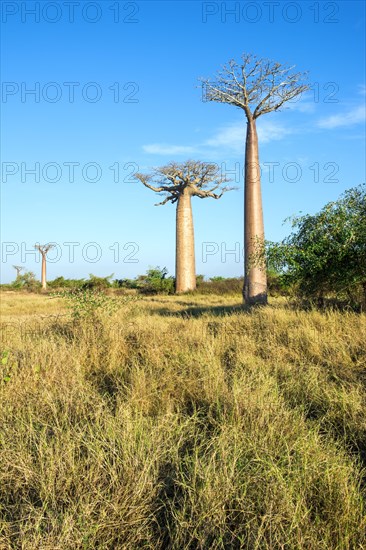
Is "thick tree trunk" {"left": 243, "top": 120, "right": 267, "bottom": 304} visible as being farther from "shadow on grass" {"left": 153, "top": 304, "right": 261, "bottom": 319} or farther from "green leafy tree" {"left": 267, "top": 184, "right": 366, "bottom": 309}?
"green leafy tree" {"left": 267, "top": 184, "right": 366, "bottom": 309}

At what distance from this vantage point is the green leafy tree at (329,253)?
934 centimetres

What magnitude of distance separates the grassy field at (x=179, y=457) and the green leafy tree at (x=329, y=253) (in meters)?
4.26

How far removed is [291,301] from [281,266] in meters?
1.26

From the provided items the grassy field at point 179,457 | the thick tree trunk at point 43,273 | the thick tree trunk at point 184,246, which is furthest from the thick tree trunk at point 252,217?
the thick tree trunk at point 43,273

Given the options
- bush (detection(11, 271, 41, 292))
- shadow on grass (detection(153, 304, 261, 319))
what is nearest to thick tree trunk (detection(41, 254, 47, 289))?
bush (detection(11, 271, 41, 292))

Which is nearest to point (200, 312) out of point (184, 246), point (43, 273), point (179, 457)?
point (179, 457)

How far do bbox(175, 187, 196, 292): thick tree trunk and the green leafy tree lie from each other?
14.3 meters

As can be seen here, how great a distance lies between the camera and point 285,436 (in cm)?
321

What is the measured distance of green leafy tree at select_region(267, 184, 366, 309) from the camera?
9.34 metres

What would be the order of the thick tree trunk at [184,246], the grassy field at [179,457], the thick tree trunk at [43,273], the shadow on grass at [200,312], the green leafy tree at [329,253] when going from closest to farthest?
the grassy field at [179,457] < the green leafy tree at [329,253] < the shadow on grass at [200,312] < the thick tree trunk at [184,246] < the thick tree trunk at [43,273]

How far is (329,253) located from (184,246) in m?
15.5

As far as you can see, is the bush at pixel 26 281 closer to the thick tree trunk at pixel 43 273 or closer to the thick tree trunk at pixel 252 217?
the thick tree trunk at pixel 43 273

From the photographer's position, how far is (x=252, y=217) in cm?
1625

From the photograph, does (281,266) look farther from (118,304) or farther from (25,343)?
(25,343)
